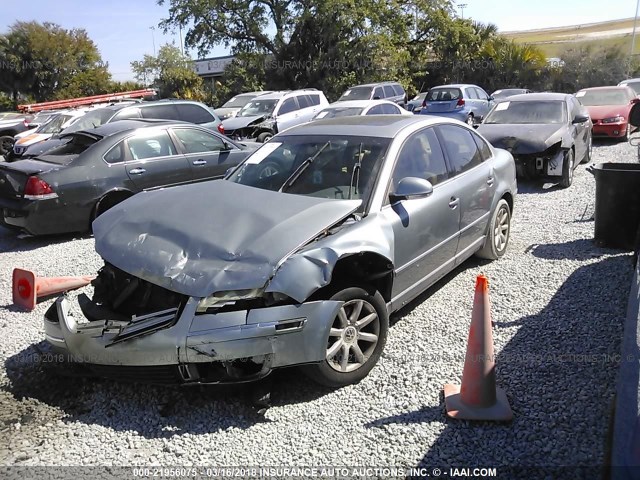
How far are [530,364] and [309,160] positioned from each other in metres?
2.28

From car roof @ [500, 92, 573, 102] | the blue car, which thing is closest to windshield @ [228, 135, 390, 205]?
car roof @ [500, 92, 573, 102]

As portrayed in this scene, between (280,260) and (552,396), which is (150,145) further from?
(552,396)

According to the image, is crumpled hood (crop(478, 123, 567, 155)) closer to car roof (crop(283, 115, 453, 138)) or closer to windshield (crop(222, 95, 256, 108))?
car roof (crop(283, 115, 453, 138))

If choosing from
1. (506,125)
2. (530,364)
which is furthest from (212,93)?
(530,364)

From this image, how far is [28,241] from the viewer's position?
7762mm

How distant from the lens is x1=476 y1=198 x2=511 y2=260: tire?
18.7 ft

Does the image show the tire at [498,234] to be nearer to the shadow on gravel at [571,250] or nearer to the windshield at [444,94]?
the shadow on gravel at [571,250]

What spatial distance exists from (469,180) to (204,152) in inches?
188

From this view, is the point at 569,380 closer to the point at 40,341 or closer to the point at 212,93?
the point at 40,341

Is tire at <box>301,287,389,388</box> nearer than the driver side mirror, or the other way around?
tire at <box>301,287,389,388</box>

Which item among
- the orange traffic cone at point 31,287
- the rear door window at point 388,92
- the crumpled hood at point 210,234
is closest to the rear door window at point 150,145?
the orange traffic cone at point 31,287

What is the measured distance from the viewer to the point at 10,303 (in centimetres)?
541

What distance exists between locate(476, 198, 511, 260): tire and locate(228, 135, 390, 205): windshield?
195cm

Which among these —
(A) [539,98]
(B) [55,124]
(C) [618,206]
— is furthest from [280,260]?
(B) [55,124]
